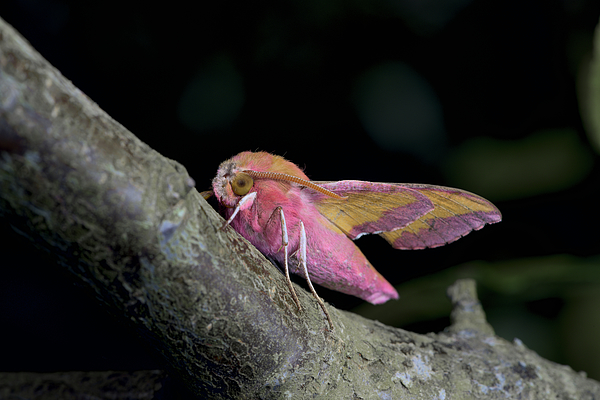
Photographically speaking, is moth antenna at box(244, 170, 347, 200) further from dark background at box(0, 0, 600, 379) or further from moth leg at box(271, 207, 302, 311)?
dark background at box(0, 0, 600, 379)

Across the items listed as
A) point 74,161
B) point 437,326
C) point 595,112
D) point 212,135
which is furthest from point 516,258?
point 74,161

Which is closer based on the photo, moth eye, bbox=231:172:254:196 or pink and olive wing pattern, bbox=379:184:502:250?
moth eye, bbox=231:172:254:196

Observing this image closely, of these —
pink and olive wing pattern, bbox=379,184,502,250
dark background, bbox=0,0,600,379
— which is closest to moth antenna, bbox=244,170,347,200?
pink and olive wing pattern, bbox=379,184,502,250

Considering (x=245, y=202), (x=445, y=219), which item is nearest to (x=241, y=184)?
(x=245, y=202)

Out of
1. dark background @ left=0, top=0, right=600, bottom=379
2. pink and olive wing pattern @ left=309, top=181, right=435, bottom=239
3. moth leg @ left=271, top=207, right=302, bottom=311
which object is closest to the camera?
moth leg @ left=271, top=207, right=302, bottom=311

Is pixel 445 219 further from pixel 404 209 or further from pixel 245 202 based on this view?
pixel 245 202

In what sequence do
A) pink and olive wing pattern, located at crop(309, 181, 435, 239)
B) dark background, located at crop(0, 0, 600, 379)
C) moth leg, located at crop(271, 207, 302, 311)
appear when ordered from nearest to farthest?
moth leg, located at crop(271, 207, 302, 311), pink and olive wing pattern, located at crop(309, 181, 435, 239), dark background, located at crop(0, 0, 600, 379)

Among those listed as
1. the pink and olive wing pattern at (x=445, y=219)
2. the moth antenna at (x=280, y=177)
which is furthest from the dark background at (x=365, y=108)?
the moth antenna at (x=280, y=177)
